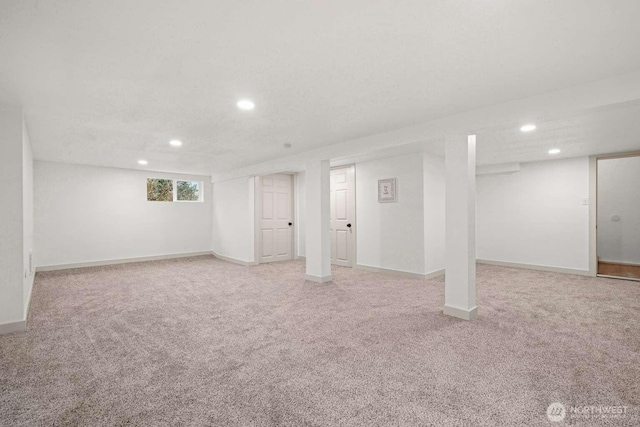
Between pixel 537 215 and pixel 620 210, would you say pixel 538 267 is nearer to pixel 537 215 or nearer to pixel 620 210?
pixel 537 215

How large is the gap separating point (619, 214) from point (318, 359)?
8.61 meters

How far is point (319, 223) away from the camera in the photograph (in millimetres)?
5375

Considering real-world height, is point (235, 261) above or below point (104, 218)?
below

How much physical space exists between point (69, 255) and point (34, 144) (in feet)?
9.61

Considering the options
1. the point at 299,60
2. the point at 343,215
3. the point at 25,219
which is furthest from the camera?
the point at 343,215

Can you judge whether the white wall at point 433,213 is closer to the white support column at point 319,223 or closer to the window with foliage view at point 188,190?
the white support column at point 319,223

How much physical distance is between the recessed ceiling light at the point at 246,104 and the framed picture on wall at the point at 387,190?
3423mm

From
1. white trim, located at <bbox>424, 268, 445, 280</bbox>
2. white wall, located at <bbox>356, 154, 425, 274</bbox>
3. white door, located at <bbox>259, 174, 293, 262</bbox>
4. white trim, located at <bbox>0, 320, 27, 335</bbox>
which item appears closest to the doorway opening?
white trim, located at <bbox>424, 268, 445, 280</bbox>

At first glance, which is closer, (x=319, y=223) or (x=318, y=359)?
(x=318, y=359)

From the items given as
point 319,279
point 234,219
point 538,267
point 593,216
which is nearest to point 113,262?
point 234,219

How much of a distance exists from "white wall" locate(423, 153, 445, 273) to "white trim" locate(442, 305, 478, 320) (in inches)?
75.9

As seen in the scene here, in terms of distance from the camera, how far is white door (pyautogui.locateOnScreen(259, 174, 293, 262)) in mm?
7668

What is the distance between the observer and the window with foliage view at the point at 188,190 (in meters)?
8.84

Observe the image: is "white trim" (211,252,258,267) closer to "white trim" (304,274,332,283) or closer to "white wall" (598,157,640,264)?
"white trim" (304,274,332,283)
